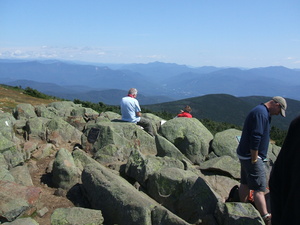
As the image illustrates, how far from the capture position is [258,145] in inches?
303

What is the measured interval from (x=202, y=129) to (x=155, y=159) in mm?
5996

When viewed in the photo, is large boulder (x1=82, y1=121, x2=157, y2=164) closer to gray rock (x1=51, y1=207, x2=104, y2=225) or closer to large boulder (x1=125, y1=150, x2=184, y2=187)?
large boulder (x1=125, y1=150, x2=184, y2=187)

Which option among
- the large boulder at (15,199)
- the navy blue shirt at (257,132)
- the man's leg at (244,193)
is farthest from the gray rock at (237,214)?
the large boulder at (15,199)

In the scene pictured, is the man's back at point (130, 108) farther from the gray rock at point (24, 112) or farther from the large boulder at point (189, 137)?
the gray rock at point (24, 112)

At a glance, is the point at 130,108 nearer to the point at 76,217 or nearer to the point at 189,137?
the point at 189,137

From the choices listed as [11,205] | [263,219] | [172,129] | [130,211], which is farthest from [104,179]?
[172,129]

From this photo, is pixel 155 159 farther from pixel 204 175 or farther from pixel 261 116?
pixel 261 116

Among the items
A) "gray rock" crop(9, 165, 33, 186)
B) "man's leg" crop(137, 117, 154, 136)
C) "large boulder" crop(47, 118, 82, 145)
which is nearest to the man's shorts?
"gray rock" crop(9, 165, 33, 186)

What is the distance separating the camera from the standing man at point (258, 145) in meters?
7.61

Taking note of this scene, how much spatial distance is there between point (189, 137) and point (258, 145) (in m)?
7.31

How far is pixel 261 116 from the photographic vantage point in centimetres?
759

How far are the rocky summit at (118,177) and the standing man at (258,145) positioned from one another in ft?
1.81

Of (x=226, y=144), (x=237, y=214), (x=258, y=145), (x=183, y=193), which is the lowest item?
(x=226, y=144)

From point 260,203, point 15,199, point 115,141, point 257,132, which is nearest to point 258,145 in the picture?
point 257,132
